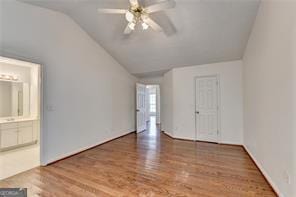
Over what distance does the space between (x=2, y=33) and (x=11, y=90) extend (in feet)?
7.75

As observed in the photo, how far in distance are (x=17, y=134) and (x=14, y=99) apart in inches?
38.4

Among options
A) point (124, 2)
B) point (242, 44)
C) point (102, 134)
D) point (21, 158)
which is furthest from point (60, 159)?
point (242, 44)

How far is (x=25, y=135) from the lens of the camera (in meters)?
4.53

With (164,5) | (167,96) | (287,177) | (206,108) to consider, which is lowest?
(287,177)

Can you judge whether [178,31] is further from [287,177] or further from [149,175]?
[287,177]

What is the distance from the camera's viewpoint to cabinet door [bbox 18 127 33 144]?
14.4ft

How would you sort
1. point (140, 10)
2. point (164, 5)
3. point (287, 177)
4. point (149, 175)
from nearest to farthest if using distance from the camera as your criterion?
1. point (287, 177)
2. point (164, 5)
3. point (140, 10)
4. point (149, 175)

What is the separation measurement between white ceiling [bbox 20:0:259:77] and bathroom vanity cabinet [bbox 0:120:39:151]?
8.95ft

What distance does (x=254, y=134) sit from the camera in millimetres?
3484

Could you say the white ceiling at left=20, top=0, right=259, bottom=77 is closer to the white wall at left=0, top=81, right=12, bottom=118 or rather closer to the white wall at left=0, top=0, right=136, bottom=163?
the white wall at left=0, top=0, right=136, bottom=163

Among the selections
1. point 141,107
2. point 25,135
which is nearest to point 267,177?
point 141,107

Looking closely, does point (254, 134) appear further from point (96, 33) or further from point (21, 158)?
point (21, 158)

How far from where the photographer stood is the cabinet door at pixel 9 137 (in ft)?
13.3

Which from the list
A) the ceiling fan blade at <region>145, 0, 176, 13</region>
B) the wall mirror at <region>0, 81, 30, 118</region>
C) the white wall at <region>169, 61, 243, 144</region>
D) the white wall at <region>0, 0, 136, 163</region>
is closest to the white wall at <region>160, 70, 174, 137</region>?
the white wall at <region>169, 61, 243, 144</region>
